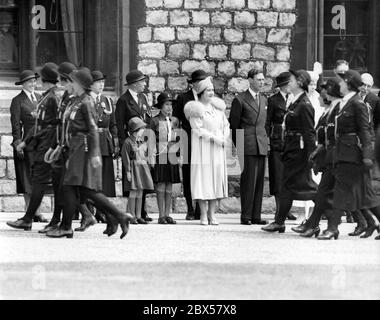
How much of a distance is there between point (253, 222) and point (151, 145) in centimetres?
158

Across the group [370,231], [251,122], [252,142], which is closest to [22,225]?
[252,142]

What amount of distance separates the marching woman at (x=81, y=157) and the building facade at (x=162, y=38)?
4795 millimetres

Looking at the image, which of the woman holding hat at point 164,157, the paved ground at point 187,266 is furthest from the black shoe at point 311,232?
the woman holding hat at point 164,157

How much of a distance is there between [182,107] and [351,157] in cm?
364

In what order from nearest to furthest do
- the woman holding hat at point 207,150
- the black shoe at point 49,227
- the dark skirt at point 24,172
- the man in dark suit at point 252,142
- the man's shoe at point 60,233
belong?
the man's shoe at point 60,233 < the black shoe at point 49,227 < the woman holding hat at point 207,150 < the dark skirt at point 24,172 < the man in dark suit at point 252,142

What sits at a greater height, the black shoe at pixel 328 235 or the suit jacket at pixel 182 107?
the suit jacket at pixel 182 107

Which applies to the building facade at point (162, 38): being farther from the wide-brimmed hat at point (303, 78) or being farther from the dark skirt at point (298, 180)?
the dark skirt at point (298, 180)

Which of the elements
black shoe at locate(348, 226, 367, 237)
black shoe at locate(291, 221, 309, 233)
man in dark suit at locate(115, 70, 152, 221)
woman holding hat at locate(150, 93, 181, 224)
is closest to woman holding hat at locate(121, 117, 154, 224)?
man in dark suit at locate(115, 70, 152, 221)

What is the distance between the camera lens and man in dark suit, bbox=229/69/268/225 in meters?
16.9

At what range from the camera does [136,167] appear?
16625 mm

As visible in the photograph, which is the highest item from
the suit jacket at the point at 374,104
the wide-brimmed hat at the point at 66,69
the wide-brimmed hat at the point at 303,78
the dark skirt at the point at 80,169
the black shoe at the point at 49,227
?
the wide-brimmed hat at the point at 66,69

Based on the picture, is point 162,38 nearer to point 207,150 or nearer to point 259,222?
point 207,150

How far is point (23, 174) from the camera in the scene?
1677cm

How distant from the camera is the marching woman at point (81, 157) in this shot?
13984 mm
